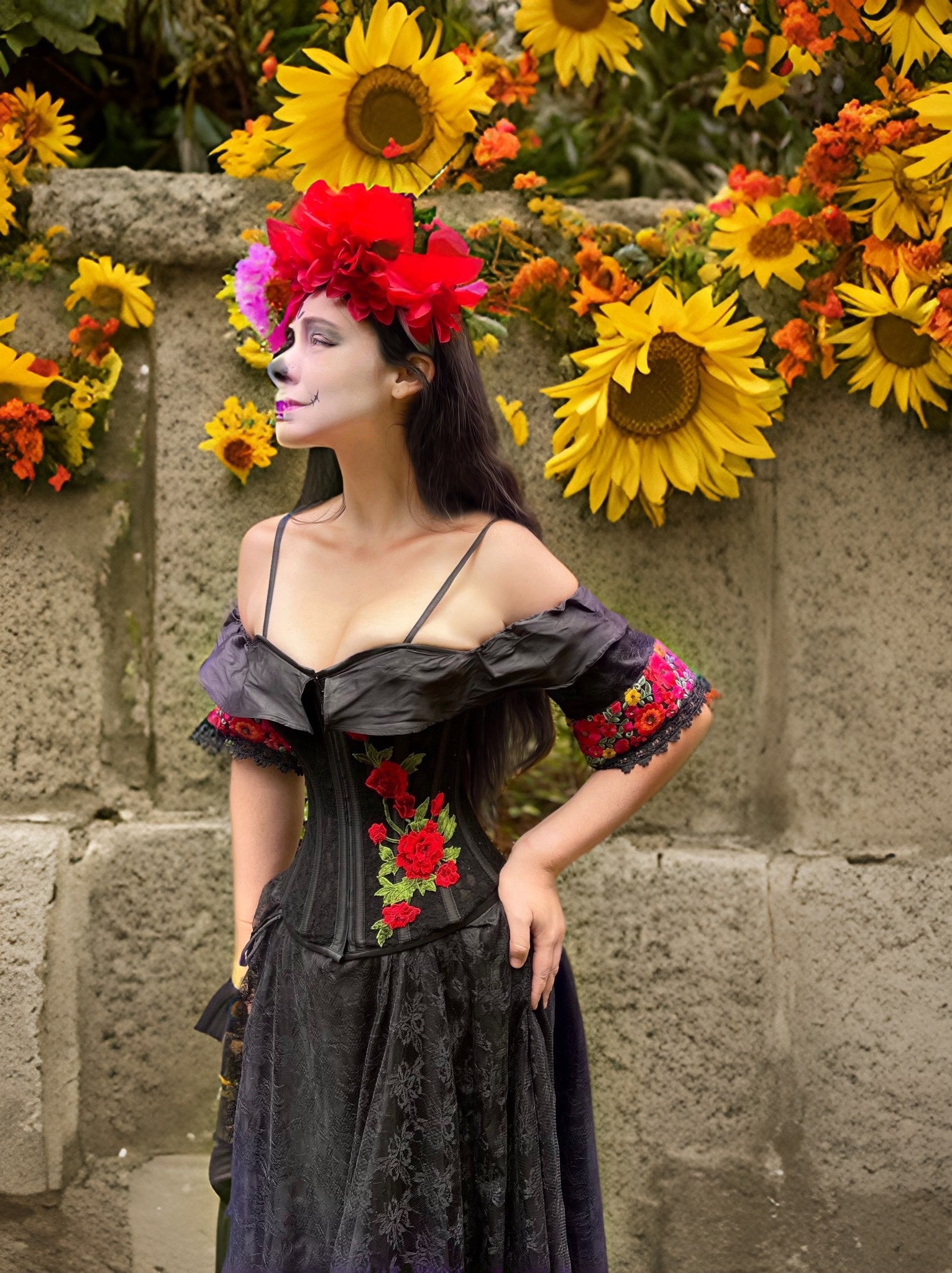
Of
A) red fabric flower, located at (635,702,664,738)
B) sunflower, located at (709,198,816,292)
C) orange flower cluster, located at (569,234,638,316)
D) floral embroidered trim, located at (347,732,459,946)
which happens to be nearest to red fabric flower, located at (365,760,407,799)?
floral embroidered trim, located at (347,732,459,946)

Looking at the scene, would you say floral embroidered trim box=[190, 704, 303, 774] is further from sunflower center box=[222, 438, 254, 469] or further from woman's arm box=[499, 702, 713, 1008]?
sunflower center box=[222, 438, 254, 469]

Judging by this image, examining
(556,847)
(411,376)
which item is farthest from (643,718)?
(411,376)

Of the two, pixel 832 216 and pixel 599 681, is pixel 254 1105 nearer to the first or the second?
pixel 599 681

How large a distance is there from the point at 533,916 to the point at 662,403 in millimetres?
770

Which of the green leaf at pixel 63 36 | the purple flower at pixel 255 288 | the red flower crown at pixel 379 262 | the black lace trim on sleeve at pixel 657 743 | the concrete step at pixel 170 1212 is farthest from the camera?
the concrete step at pixel 170 1212

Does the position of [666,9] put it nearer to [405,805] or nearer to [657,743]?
[657,743]

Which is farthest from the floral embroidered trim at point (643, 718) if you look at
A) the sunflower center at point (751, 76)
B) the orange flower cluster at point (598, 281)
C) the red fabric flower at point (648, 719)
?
the sunflower center at point (751, 76)

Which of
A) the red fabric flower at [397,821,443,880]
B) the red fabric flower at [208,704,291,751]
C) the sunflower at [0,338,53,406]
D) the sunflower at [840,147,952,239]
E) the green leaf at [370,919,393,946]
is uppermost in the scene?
the sunflower at [840,147,952,239]

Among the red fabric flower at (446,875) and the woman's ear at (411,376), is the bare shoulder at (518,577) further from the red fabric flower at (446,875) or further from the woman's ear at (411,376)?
the red fabric flower at (446,875)

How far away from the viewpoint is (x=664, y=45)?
2.31 m

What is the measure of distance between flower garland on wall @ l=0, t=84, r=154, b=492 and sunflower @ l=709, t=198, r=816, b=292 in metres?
0.87

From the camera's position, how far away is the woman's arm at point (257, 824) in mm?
1470

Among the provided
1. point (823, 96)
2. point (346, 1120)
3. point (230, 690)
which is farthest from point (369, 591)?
point (823, 96)

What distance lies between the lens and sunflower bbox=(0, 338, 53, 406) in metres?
1.71
